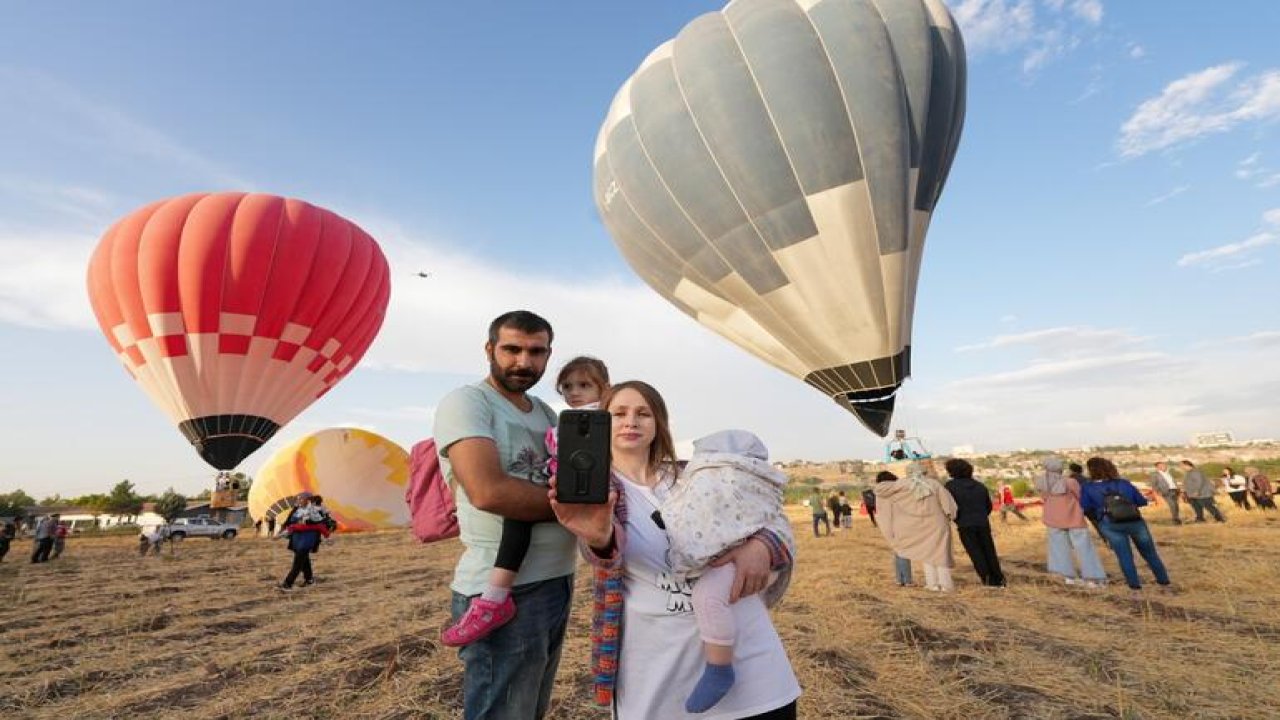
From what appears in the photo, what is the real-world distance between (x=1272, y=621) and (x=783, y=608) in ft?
16.4

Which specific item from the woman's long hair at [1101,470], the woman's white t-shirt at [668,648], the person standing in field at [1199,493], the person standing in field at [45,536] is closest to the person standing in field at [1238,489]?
the person standing in field at [1199,493]

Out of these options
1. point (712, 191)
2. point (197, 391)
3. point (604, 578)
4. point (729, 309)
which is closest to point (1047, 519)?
point (729, 309)

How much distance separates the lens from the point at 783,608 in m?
6.91

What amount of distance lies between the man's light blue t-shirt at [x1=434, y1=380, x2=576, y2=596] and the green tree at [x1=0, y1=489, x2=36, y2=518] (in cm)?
8679

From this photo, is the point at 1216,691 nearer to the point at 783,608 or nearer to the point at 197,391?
the point at 783,608

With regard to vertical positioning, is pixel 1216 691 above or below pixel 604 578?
below

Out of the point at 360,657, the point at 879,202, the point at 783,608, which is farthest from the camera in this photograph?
→ the point at 879,202

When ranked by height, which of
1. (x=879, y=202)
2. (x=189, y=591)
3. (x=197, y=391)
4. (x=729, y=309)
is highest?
(x=879, y=202)

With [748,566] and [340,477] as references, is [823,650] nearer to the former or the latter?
[748,566]

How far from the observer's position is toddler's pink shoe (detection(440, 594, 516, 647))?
182 centimetres

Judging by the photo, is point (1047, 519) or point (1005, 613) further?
point (1047, 519)

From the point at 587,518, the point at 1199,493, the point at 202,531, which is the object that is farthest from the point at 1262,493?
the point at 202,531

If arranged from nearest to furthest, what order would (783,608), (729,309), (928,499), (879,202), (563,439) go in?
(563,439) → (783,608) → (928,499) → (879,202) → (729,309)

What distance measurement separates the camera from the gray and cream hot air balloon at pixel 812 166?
1084 centimetres
